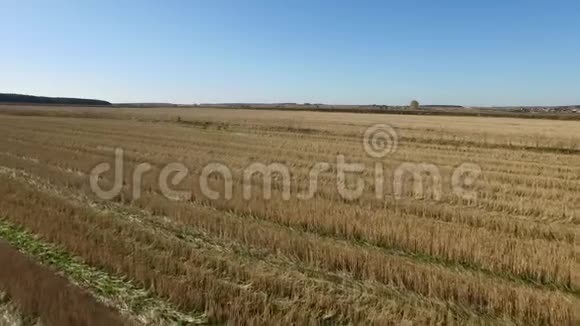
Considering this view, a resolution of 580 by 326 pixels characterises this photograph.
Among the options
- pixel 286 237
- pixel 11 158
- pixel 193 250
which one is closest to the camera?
pixel 193 250

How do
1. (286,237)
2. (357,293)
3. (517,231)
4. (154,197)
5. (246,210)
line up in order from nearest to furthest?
1. (357,293)
2. (286,237)
3. (517,231)
4. (246,210)
5. (154,197)

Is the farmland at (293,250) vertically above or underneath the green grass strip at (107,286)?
above

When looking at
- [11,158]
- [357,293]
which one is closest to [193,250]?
[357,293]

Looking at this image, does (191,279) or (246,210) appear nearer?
(191,279)

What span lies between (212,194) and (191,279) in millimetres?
5452

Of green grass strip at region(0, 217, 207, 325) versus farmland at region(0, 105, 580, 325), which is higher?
farmland at region(0, 105, 580, 325)

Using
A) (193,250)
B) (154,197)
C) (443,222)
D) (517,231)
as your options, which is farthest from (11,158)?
(517,231)

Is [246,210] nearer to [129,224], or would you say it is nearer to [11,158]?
[129,224]

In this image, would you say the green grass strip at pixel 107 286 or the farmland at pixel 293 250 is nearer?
the green grass strip at pixel 107 286

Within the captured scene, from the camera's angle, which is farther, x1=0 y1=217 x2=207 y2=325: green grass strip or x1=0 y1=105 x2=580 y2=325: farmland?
x1=0 y1=105 x2=580 y2=325: farmland

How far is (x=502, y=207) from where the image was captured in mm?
10000

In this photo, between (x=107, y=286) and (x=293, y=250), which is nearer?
(x=107, y=286)

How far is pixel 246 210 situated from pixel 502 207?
5.53 metres

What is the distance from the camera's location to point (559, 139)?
24.3 m
